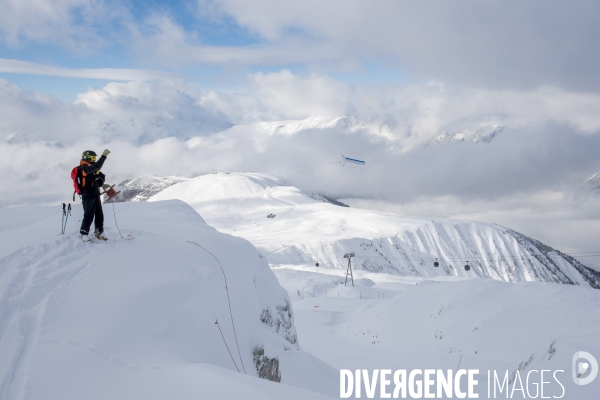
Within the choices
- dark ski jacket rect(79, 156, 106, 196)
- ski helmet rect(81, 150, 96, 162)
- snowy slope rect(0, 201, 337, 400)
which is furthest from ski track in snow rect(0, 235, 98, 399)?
ski helmet rect(81, 150, 96, 162)

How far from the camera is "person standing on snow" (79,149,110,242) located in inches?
390

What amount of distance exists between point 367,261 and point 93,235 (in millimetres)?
98142

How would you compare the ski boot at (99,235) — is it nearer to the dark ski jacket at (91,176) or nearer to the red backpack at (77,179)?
the dark ski jacket at (91,176)

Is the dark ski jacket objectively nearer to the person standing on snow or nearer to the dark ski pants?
the person standing on snow

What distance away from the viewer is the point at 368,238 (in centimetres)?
11756

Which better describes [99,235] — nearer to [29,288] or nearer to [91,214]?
[91,214]

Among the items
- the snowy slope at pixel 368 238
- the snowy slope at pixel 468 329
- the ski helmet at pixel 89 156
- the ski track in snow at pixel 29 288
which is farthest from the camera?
the snowy slope at pixel 368 238

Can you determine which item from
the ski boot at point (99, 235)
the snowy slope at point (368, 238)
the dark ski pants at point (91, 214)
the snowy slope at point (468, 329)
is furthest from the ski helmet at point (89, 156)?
the snowy slope at point (368, 238)

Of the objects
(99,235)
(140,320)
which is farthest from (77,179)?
(140,320)

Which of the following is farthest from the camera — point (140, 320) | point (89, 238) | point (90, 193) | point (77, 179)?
point (90, 193)

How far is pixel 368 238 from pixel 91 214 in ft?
363

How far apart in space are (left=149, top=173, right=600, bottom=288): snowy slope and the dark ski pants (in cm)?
7286

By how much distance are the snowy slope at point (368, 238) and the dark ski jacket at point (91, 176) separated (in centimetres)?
7285

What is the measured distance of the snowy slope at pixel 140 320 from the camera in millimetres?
5211
